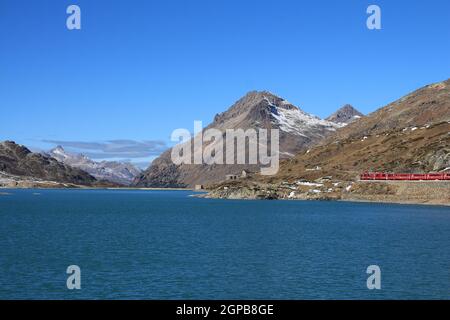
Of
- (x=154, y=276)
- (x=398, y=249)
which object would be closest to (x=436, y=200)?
(x=398, y=249)

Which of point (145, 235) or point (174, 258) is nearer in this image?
point (174, 258)

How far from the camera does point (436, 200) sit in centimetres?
17800

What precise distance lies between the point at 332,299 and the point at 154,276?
19.0m

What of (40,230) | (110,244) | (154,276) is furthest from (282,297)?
(40,230)

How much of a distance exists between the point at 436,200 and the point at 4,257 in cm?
14687
